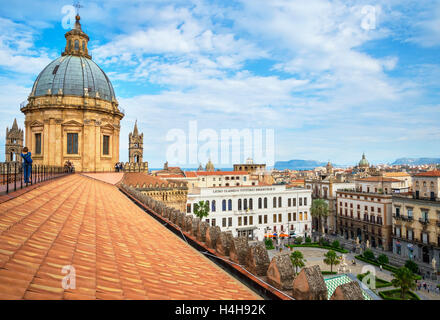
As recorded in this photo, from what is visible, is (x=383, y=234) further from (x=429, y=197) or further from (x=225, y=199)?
(x=225, y=199)

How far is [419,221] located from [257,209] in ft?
87.1

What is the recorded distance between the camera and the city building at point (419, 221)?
138ft

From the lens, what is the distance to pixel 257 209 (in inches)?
2190

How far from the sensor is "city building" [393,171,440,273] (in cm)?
4216

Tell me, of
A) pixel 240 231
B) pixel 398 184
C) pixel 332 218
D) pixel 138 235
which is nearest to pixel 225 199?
pixel 240 231

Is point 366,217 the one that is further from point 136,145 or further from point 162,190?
point 136,145

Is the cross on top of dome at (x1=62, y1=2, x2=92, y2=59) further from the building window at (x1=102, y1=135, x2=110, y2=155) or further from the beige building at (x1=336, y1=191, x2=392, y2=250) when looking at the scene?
the beige building at (x1=336, y1=191, x2=392, y2=250)

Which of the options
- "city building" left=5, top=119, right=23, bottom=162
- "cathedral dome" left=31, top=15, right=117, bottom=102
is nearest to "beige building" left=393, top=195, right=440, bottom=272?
"cathedral dome" left=31, top=15, right=117, bottom=102

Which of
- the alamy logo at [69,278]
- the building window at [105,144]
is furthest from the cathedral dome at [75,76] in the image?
the alamy logo at [69,278]

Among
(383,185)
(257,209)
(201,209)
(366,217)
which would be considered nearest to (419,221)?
(366,217)

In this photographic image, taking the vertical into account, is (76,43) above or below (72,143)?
above

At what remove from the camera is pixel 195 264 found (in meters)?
5.71

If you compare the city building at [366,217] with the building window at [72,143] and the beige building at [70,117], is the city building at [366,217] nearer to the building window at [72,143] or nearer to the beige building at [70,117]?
the beige building at [70,117]

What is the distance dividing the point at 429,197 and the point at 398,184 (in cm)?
1657
